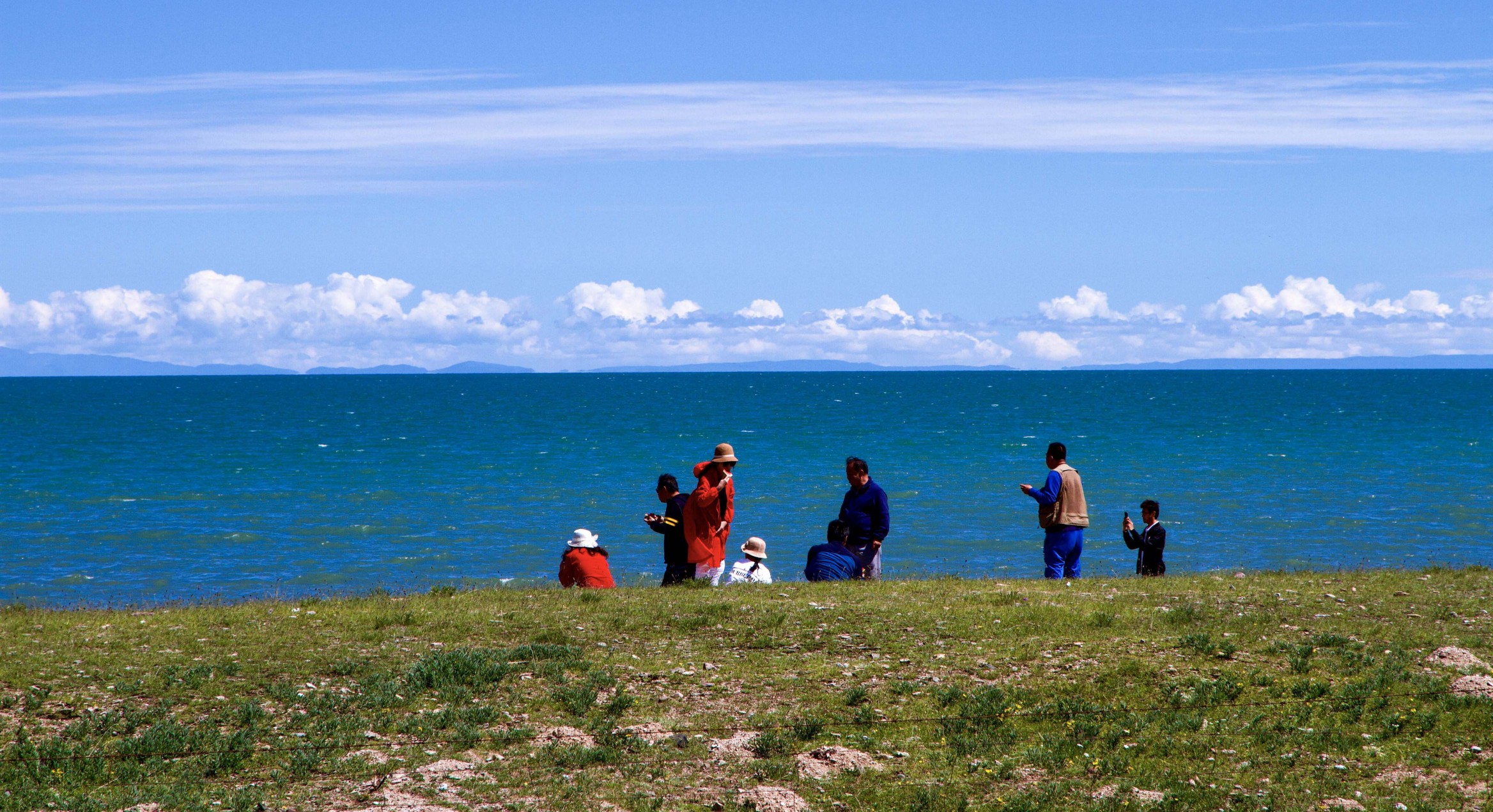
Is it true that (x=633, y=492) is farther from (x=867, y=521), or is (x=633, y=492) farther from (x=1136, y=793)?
(x=1136, y=793)

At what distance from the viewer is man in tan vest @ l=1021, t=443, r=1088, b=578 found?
630 inches

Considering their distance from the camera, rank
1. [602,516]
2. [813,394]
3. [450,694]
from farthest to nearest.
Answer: [813,394] → [602,516] → [450,694]

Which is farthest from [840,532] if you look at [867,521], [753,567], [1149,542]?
[1149,542]

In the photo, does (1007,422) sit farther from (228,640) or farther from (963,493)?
(228,640)

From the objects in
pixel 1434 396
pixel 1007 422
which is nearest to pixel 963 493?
pixel 1007 422

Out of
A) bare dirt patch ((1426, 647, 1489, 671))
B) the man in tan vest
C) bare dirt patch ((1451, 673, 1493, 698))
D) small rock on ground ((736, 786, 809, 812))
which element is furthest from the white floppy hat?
bare dirt patch ((1451, 673, 1493, 698))

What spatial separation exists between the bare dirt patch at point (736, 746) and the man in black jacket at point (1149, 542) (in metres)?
8.70

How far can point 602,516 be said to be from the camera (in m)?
39.4

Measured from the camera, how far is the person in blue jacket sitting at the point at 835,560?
52.5 feet

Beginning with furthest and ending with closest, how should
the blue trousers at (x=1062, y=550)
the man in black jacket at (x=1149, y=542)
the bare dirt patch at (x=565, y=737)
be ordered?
the man in black jacket at (x=1149, y=542), the blue trousers at (x=1062, y=550), the bare dirt patch at (x=565, y=737)

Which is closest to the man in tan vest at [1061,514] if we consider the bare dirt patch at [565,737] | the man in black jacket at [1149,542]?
the man in black jacket at [1149,542]

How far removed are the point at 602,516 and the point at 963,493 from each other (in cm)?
1316

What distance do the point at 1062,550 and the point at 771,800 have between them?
9.10 meters

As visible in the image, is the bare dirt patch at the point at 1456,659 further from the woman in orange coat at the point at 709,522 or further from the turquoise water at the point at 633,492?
the turquoise water at the point at 633,492
